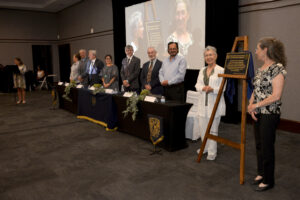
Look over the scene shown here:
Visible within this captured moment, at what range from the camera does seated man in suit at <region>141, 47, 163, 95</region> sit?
4.47m

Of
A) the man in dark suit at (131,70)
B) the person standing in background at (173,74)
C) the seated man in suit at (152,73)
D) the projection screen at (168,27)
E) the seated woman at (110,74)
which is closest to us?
the person standing in background at (173,74)

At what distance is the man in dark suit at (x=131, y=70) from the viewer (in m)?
5.09

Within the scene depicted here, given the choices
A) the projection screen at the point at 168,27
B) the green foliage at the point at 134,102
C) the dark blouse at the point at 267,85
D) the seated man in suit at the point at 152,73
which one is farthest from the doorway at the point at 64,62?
the dark blouse at the point at 267,85

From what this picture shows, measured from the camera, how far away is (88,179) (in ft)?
9.46

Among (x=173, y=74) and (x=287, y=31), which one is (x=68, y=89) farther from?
(x=287, y=31)

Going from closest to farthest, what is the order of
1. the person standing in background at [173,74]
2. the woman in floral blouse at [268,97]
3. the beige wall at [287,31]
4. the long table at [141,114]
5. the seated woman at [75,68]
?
the woman in floral blouse at [268,97], the long table at [141,114], the person standing in background at [173,74], the beige wall at [287,31], the seated woman at [75,68]

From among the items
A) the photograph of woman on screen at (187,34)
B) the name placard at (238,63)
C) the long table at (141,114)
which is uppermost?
the photograph of woman on screen at (187,34)

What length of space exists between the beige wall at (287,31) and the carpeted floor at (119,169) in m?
0.62

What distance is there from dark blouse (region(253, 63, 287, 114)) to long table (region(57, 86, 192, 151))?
134 cm

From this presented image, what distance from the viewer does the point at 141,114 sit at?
416cm

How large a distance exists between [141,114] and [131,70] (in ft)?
4.19

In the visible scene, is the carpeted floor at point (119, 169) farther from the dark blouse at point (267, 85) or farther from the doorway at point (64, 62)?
the doorway at point (64, 62)

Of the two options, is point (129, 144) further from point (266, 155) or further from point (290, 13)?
point (290, 13)

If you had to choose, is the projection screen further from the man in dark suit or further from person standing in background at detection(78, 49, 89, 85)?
person standing in background at detection(78, 49, 89, 85)
